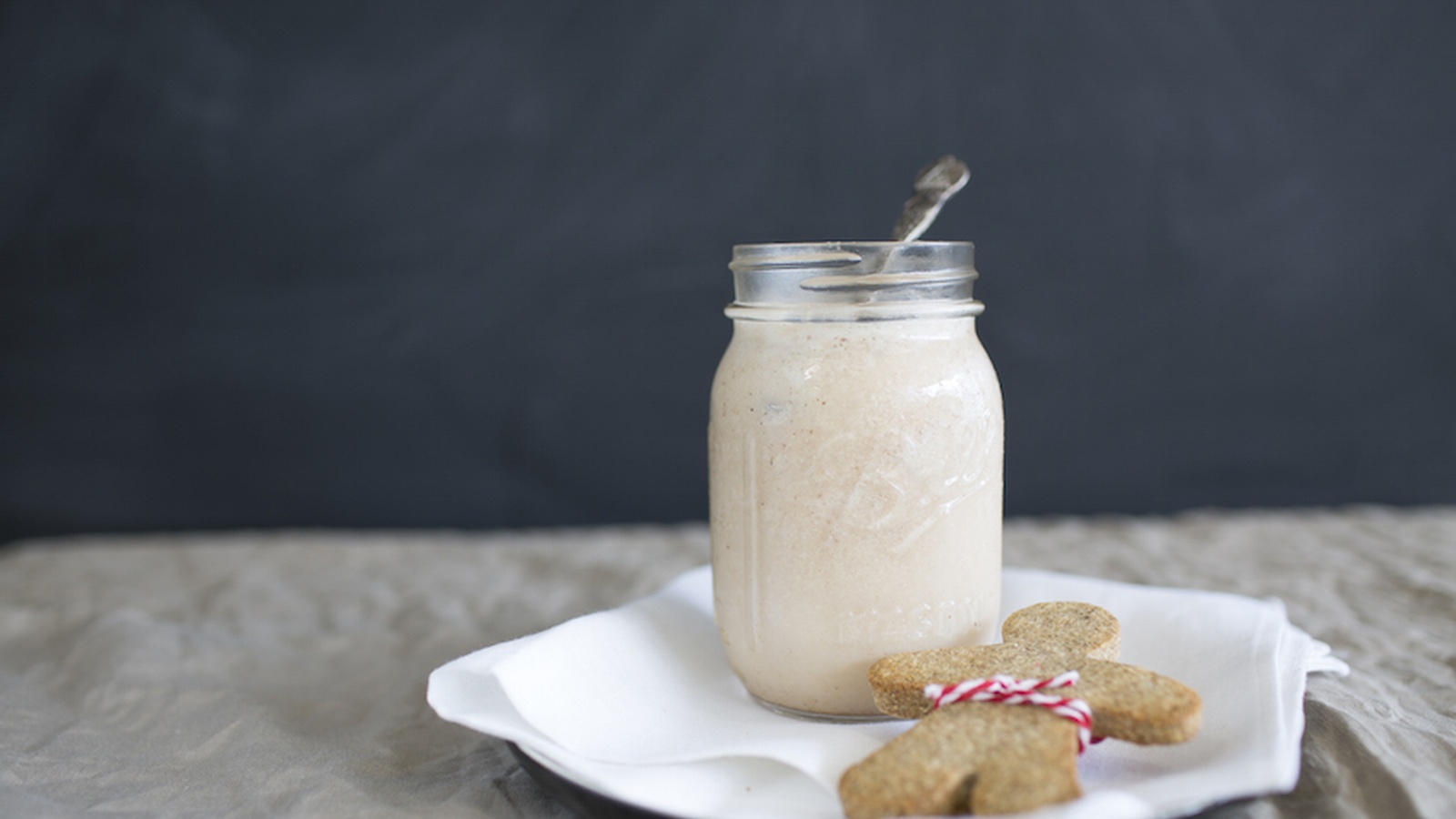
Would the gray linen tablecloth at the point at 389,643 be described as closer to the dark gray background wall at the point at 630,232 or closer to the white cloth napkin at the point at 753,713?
the white cloth napkin at the point at 753,713

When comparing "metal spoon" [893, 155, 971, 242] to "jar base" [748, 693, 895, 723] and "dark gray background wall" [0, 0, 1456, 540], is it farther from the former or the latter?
"dark gray background wall" [0, 0, 1456, 540]

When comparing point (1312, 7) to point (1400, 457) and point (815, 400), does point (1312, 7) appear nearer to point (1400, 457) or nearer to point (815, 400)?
point (1400, 457)

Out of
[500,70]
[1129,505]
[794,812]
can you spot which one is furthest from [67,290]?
[1129,505]

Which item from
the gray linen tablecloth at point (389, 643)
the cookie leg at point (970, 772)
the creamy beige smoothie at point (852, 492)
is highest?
the creamy beige smoothie at point (852, 492)

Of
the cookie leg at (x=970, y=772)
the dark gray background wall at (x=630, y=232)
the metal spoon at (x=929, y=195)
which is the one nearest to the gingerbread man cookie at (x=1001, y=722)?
the cookie leg at (x=970, y=772)

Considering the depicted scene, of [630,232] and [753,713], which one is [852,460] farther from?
[630,232]

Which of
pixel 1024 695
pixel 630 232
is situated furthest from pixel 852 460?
pixel 630 232
